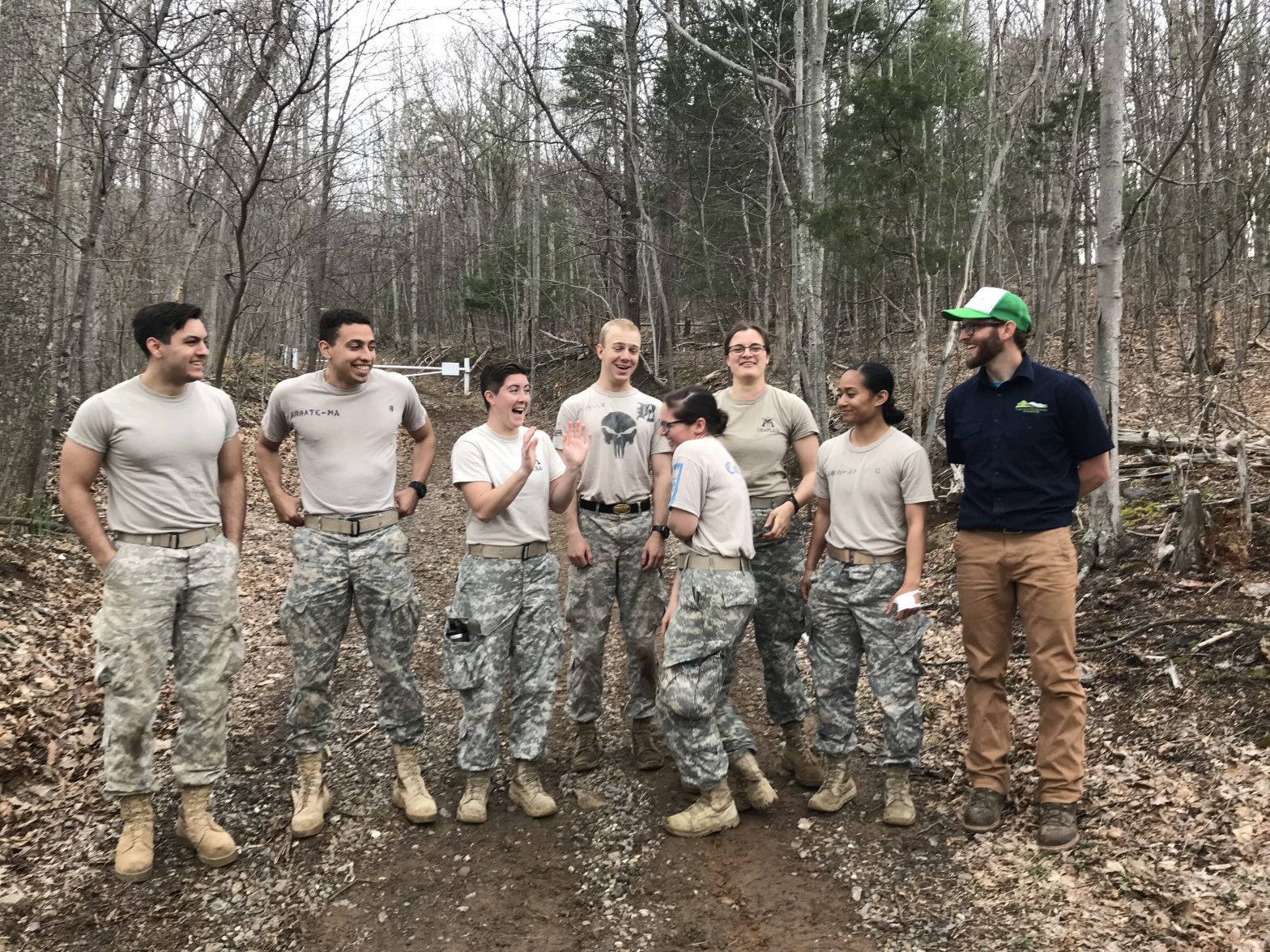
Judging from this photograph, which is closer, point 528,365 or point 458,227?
point 528,365

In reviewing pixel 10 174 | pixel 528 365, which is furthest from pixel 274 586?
pixel 528 365

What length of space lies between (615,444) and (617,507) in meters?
0.32

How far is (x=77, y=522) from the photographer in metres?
3.42

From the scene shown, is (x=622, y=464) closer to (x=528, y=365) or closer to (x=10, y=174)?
(x=10, y=174)

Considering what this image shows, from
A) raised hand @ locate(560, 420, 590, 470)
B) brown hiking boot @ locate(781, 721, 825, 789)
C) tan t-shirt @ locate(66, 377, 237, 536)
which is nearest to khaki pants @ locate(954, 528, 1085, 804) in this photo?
brown hiking boot @ locate(781, 721, 825, 789)

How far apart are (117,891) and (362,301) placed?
30650 millimetres

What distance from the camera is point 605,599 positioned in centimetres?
438

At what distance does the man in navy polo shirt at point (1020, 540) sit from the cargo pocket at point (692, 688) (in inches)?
45.9

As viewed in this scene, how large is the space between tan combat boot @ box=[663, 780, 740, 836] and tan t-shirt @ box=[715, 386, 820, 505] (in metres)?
1.42

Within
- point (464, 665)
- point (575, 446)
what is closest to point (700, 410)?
point (575, 446)

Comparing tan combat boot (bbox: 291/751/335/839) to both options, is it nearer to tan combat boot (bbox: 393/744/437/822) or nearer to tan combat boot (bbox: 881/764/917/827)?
tan combat boot (bbox: 393/744/437/822)

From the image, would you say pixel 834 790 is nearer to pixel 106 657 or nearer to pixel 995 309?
pixel 995 309

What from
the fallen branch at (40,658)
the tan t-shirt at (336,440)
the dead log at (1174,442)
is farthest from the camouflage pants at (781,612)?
the fallen branch at (40,658)

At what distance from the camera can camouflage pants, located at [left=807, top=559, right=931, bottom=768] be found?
375cm
